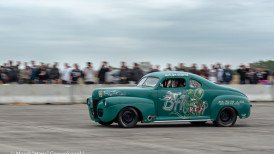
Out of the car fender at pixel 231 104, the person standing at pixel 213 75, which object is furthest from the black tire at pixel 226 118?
the person standing at pixel 213 75

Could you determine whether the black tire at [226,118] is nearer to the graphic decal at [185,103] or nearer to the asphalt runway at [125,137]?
the asphalt runway at [125,137]

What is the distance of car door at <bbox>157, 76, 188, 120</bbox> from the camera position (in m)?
17.0

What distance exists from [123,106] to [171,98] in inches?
57.3

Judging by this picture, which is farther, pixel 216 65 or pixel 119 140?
pixel 216 65

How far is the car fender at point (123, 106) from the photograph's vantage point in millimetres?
16375

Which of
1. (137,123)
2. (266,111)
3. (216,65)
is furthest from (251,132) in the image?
(216,65)

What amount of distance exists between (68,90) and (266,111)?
924cm

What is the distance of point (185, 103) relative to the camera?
17234 millimetres

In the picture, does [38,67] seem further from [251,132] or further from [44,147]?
[44,147]

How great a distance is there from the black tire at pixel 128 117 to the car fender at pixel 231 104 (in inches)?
89.9

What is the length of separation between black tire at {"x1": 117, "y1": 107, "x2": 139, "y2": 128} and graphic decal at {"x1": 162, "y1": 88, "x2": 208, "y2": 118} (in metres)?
0.89

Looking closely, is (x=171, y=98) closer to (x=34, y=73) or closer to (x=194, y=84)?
(x=194, y=84)

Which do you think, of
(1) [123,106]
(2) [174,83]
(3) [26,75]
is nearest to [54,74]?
(3) [26,75]

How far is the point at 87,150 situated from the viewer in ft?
37.7
